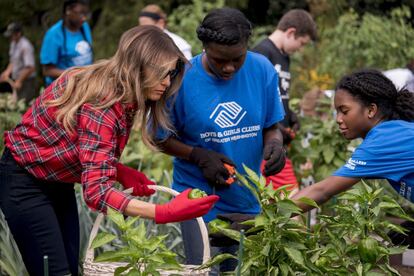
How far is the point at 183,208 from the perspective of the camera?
112 inches

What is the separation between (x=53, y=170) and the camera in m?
3.25

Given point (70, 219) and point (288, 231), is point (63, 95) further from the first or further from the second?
point (288, 231)

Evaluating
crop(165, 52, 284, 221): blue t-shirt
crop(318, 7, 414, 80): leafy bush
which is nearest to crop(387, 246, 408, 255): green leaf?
crop(165, 52, 284, 221): blue t-shirt

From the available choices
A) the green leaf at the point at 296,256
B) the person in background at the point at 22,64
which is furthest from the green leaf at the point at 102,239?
the person in background at the point at 22,64

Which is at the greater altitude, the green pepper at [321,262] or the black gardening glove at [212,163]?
the black gardening glove at [212,163]

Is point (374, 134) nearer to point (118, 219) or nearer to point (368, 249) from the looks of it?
point (368, 249)

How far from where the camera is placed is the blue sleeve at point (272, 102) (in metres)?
3.80

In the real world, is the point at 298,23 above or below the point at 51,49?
above

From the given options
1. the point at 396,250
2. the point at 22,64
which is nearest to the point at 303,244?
the point at 396,250

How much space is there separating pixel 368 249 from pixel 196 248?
1.13 metres

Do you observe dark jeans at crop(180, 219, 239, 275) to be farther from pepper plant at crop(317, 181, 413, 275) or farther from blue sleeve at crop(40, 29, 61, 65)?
blue sleeve at crop(40, 29, 61, 65)

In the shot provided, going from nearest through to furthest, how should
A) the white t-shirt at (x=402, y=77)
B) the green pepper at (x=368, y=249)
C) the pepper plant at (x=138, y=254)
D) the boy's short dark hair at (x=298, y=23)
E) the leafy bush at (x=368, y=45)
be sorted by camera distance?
the pepper plant at (x=138, y=254) < the green pepper at (x=368, y=249) < the boy's short dark hair at (x=298, y=23) < the white t-shirt at (x=402, y=77) < the leafy bush at (x=368, y=45)

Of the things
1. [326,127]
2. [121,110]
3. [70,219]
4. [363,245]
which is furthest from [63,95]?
[326,127]

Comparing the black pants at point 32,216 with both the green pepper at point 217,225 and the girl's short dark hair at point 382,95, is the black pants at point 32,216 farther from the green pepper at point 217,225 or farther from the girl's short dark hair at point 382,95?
the girl's short dark hair at point 382,95
